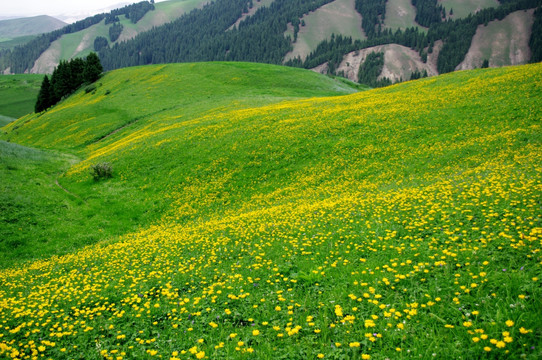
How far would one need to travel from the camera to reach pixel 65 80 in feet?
335

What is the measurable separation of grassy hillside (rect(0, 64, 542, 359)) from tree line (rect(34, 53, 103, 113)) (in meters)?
A: 93.2

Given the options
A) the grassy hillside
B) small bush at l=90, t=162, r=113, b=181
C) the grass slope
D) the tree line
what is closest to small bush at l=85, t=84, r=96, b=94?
the grass slope

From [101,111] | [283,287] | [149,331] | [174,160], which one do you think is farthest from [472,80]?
[101,111]

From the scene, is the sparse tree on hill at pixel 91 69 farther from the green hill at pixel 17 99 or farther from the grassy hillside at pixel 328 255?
the grassy hillside at pixel 328 255

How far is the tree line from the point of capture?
101250mm

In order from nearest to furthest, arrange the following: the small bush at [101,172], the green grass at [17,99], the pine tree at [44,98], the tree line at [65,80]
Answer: the small bush at [101,172]
the pine tree at [44,98]
the tree line at [65,80]
the green grass at [17,99]

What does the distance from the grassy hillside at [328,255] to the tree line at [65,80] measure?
93.2 m

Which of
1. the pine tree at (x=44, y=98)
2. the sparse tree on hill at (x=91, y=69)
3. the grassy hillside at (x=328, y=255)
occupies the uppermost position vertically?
the sparse tree on hill at (x=91, y=69)

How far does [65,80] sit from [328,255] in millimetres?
124412

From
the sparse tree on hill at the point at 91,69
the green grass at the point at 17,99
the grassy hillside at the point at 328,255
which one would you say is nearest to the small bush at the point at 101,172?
the grassy hillside at the point at 328,255

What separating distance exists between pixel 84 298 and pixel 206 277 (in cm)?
457

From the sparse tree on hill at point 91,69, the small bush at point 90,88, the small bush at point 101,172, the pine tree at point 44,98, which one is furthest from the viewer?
the sparse tree on hill at point 91,69

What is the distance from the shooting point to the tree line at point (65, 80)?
332 feet

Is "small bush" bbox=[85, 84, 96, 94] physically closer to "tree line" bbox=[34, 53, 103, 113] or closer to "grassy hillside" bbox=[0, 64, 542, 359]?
"tree line" bbox=[34, 53, 103, 113]
